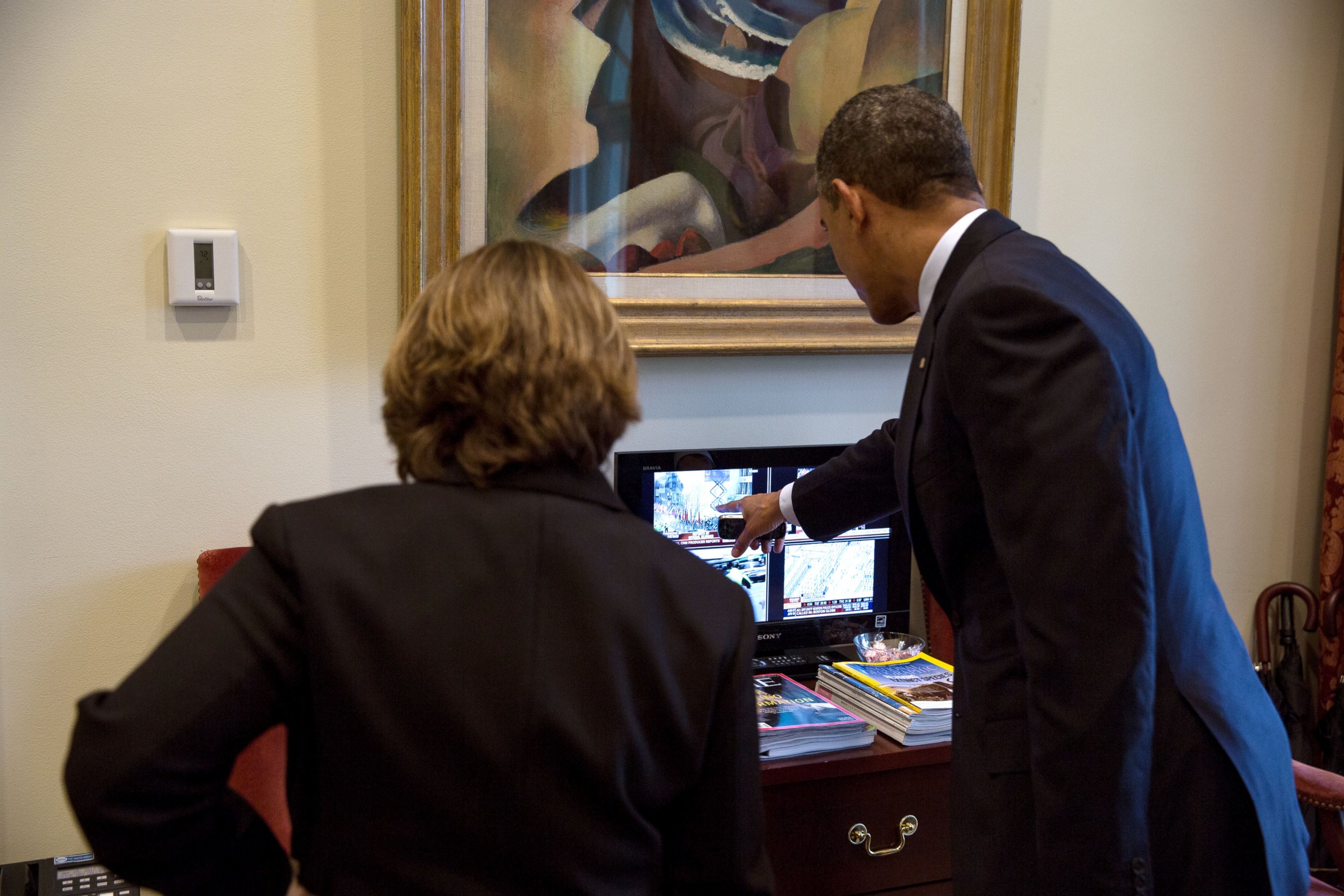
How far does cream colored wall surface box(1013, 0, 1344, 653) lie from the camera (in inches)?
96.1

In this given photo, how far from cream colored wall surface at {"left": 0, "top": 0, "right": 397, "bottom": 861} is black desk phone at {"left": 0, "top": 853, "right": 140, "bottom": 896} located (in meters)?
0.17

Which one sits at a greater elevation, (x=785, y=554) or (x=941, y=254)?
(x=941, y=254)

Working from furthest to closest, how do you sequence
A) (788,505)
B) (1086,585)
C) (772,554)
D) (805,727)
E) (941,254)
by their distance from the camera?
(772,554), (788,505), (805,727), (941,254), (1086,585)

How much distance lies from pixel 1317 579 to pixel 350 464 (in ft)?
7.51

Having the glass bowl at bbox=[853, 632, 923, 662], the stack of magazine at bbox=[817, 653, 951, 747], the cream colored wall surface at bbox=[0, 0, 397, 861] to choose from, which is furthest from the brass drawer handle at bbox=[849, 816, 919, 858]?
the cream colored wall surface at bbox=[0, 0, 397, 861]

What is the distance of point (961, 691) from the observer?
1501 mm

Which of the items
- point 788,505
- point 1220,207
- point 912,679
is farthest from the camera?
point 1220,207

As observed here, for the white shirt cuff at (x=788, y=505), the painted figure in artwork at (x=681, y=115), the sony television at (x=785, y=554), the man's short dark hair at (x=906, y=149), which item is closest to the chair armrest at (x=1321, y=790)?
the sony television at (x=785, y=554)

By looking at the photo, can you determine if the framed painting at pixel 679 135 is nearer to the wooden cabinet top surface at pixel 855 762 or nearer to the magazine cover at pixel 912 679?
the magazine cover at pixel 912 679

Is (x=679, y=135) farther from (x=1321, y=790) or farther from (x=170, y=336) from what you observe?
(x=1321, y=790)

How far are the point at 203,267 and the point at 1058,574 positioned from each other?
1453 mm

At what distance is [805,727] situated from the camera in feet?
6.15

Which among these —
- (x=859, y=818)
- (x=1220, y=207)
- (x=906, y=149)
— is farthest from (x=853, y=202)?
(x=1220, y=207)

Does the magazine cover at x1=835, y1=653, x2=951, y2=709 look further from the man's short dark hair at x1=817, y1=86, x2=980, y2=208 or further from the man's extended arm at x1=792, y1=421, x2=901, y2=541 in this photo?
the man's short dark hair at x1=817, y1=86, x2=980, y2=208
